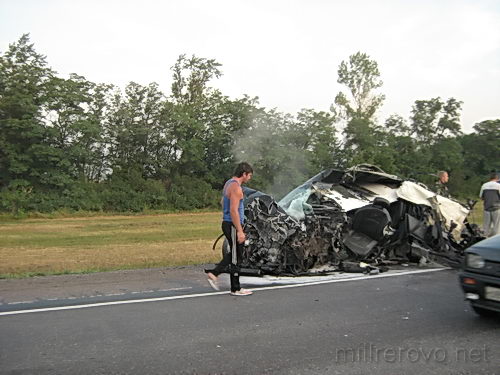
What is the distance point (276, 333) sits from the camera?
4.74 metres

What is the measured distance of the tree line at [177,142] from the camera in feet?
97.6

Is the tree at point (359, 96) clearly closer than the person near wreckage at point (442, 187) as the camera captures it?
No

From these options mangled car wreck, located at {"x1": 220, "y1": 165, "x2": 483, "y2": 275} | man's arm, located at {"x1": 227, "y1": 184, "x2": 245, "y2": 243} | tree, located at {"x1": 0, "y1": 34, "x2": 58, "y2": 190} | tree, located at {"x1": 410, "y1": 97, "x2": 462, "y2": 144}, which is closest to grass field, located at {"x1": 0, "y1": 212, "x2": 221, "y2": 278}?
mangled car wreck, located at {"x1": 220, "y1": 165, "x2": 483, "y2": 275}

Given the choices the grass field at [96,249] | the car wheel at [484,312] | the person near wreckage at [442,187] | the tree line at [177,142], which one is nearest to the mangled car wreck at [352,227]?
the person near wreckage at [442,187]

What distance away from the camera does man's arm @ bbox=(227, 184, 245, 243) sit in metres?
6.40

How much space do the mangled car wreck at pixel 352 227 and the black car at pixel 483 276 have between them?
320 cm

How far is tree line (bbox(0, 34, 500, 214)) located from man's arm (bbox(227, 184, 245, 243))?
61.6ft

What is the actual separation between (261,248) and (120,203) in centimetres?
2456

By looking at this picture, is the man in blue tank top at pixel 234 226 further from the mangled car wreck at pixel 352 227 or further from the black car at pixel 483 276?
the black car at pixel 483 276

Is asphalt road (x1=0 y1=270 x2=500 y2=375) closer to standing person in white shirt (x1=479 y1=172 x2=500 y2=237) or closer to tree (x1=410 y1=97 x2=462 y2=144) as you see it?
standing person in white shirt (x1=479 y1=172 x2=500 y2=237)

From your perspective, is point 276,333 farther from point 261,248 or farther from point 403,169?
point 403,169

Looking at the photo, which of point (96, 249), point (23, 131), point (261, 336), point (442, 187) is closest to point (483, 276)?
point (261, 336)

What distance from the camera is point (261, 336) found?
15.3 feet

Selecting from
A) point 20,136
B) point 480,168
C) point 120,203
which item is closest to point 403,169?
point 480,168
